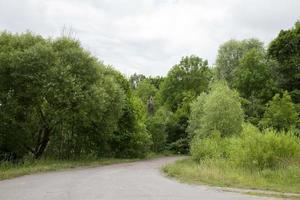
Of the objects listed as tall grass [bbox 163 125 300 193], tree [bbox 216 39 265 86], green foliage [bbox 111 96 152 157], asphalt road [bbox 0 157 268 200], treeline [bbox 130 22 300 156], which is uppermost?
tree [bbox 216 39 265 86]

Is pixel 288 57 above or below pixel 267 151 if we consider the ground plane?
above

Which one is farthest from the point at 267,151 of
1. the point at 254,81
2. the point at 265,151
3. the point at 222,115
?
the point at 254,81

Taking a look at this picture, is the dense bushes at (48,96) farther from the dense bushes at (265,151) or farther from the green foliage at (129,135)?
the dense bushes at (265,151)

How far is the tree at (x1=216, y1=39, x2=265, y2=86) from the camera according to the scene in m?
91.1

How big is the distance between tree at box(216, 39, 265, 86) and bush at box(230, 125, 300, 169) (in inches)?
2536

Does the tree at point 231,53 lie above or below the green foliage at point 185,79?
above

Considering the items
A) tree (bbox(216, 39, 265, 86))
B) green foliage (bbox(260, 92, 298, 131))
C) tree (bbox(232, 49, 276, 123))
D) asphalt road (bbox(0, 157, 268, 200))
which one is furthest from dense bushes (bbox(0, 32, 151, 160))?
tree (bbox(216, 39, 265, 86))

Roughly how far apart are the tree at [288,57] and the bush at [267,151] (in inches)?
1640

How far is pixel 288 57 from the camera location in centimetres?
6869

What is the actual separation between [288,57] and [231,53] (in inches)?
945

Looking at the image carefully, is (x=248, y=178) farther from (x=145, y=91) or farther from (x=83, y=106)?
(x=145, y=91)

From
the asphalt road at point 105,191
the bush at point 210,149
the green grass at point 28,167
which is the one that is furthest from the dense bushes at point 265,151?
the green grass at point 28,167

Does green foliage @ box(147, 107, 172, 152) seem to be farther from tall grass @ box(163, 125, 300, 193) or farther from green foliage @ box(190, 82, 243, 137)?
tall grass @ box(163, 125, 300, 193)

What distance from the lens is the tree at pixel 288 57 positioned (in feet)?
220
